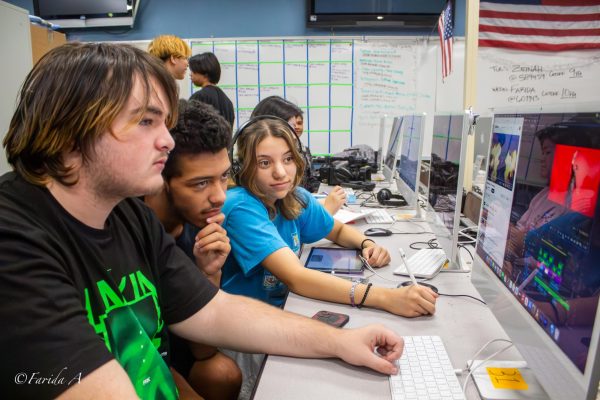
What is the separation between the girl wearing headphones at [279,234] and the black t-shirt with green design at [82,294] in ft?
0.90

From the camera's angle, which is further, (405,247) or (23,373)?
(405,247)

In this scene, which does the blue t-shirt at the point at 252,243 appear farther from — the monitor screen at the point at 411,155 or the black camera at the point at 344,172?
the black camera at the point at 344,172

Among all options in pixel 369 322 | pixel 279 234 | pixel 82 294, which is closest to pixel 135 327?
pixel 82 294

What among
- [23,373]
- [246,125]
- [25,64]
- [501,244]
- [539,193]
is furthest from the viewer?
[25,64]

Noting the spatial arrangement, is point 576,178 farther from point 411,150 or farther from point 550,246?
point 411,150

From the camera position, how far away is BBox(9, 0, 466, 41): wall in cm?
400

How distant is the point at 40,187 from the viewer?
2.39ft

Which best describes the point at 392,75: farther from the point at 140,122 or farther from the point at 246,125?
the point at 140,122

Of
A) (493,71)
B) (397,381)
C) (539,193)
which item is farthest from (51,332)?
(493,71)

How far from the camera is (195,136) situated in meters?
1.19

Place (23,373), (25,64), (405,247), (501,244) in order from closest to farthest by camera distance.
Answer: (23,373)
(501,244)
(405,247)
(25,64)

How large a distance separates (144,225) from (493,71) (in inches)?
123

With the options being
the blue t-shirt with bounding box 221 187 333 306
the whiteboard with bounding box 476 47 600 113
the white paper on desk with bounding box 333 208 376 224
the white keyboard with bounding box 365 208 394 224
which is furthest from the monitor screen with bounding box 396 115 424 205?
the whiteboard with bounding box 476 47 600 113

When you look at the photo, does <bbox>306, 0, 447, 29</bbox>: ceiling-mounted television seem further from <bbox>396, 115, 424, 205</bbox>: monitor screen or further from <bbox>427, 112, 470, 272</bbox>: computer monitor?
<bbox>427, 112, 470, 272</bbox>: computer monitor
